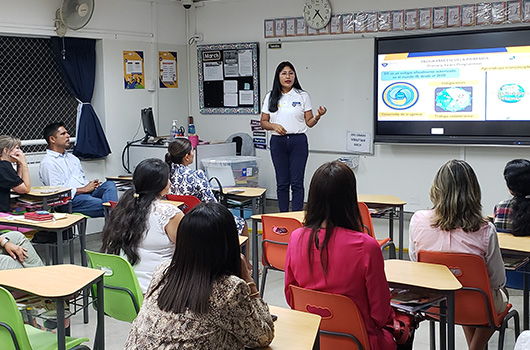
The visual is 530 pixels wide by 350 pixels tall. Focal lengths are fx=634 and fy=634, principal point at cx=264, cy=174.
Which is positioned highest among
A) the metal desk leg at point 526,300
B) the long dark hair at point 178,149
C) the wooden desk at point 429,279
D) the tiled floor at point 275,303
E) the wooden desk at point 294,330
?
the long dark hair at point 178,149

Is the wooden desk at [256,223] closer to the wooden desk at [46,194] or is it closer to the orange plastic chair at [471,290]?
the orange plastic chair at [471,290]

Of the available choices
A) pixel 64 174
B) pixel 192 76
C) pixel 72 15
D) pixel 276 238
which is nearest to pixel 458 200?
pixel 276 238

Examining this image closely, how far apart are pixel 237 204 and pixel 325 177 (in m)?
2.90

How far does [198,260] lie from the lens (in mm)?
1979

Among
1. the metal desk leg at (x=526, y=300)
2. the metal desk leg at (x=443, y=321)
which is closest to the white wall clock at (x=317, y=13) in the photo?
the metal desk leg at (x=526, y=300)

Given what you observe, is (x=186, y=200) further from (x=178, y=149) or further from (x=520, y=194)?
(x=520, y=194)

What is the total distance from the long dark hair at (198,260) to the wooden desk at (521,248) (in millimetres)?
1869

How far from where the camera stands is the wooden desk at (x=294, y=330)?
2.12 m

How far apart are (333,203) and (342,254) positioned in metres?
0.21

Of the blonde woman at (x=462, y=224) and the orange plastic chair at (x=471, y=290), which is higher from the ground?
the blonde woman at (x=462, y=224)

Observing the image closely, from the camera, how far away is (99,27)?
7148mm

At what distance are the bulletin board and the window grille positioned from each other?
6.34ft

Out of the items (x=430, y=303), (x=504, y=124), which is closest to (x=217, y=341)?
(x=430, y=303)

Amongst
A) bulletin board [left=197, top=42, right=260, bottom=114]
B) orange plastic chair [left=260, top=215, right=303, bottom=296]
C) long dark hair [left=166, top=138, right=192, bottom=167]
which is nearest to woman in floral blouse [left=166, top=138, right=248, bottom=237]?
long dark hair [left=166, top=138, right=192, bottom=167]
